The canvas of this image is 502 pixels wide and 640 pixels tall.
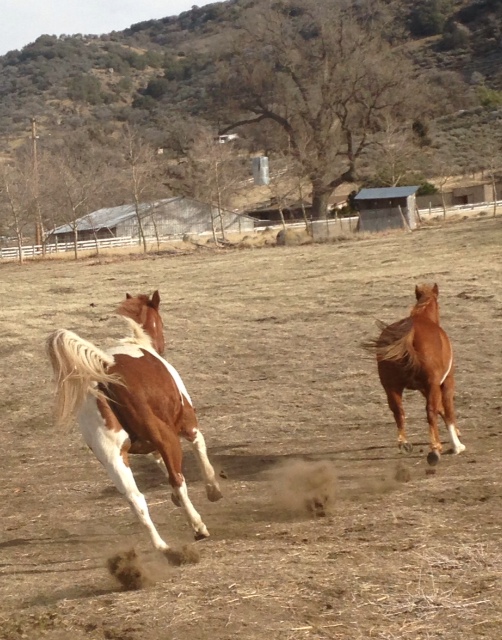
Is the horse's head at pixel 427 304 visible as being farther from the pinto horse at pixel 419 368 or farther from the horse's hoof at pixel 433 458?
the horse's hoof at pixel 433 458

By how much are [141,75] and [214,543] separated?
535 feet

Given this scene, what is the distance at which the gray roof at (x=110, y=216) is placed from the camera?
2280 inches

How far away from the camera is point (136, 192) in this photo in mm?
48219

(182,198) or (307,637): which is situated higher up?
(182,198)

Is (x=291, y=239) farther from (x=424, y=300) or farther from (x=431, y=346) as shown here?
(x=431, y=346)

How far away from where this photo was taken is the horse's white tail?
6.27 metres

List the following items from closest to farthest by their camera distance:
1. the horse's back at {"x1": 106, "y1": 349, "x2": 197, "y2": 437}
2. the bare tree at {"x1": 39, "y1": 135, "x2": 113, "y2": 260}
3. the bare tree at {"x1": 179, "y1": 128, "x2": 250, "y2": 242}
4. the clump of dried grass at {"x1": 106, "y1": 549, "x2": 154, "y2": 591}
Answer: the clump of dried grass at {"x1": 106, "y1": 549, "x2": 154, "y2": 591}, the horse's back at {"x1": 106, "y1": 349, "x2": 197, "y2": 437}, the bare tree at {"x1": 39, "y1": 135, "x2": 113, "y2": 260}, the bare tree at {"x1": 179, "y1": 128, "x2": 250, "y2": 242}

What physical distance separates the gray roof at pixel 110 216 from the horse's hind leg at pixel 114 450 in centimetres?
4979

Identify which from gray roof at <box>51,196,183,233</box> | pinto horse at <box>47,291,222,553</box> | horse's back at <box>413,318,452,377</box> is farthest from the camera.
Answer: gray roof at <box>51,196,183,233</box>

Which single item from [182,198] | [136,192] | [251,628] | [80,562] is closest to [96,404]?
[80,562]

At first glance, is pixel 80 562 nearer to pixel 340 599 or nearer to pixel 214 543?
pixel 214 543

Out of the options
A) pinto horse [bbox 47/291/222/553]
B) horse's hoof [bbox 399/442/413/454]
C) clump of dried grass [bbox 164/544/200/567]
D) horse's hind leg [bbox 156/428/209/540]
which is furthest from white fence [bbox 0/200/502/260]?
clump of dried grass [bbox 164/544/200/567]

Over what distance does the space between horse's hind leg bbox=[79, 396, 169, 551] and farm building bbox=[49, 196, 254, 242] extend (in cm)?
5220

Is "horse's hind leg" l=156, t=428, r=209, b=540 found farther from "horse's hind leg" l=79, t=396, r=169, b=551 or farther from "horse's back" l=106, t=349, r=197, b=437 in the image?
"horse's hind leg" l=79, t=396, r=169, b=551
